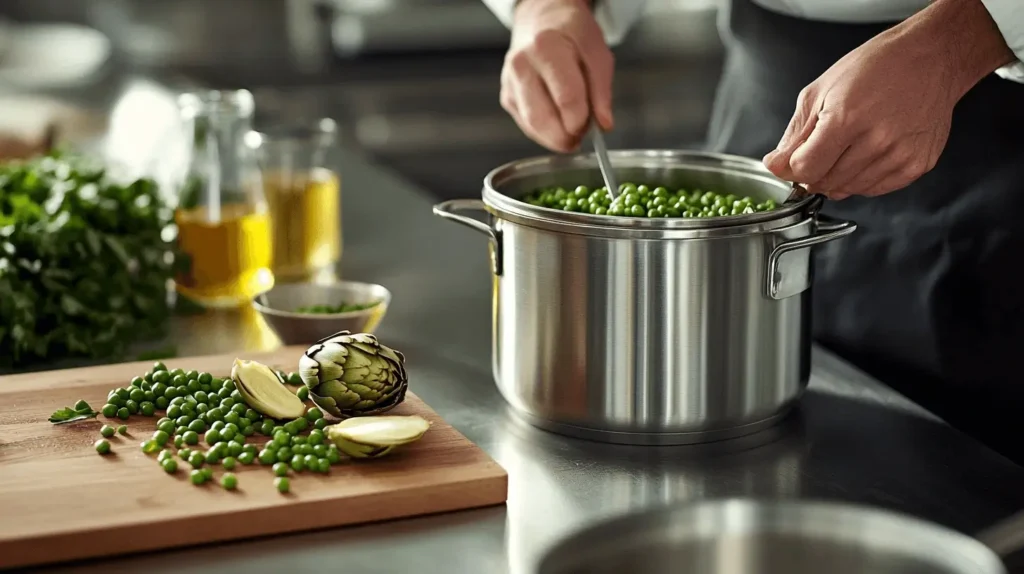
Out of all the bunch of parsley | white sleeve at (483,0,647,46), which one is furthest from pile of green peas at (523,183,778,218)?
the bunch of parsley

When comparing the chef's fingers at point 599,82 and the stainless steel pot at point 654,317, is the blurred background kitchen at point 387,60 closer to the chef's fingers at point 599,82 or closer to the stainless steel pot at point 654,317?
the chef's fingers at point 599,82

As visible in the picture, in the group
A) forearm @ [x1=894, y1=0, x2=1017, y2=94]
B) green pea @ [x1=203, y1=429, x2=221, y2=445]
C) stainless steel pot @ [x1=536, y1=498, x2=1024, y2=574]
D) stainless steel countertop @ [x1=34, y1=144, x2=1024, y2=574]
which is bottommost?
stainless steel pot @ [x1=536, y1=498, x2=1024, y2=574]

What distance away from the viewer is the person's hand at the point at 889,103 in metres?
0.98

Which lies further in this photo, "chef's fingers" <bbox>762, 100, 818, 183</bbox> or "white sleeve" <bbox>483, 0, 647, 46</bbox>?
"white sleeve" <bbox>483, 0, 647, 46</bbox>

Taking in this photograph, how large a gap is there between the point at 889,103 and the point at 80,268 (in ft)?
2.91

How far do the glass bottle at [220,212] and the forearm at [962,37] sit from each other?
818 mm

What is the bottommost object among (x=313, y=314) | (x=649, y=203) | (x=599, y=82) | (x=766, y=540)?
(x=766, y=540)

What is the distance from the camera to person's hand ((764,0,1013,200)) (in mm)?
976

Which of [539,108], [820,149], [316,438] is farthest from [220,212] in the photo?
[820,149]

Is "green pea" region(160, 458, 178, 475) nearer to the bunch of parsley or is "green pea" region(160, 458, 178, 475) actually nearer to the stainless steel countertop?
the stainless steel countertop

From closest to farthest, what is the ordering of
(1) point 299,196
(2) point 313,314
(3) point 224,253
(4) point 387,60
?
(2) point 313,314
(3) point 224,253
(1) point 299,196
(4) point 387,60

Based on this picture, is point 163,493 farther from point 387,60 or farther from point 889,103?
point 387,60

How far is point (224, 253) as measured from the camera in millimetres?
1459

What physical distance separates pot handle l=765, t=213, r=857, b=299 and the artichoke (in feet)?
1.11
